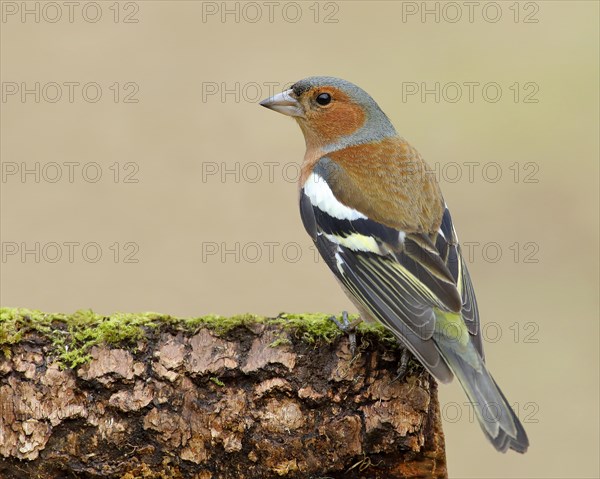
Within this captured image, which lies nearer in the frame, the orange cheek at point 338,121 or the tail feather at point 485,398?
the tail feather at point 485,398

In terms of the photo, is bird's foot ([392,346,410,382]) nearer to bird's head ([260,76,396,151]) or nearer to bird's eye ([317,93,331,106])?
bird's head ([260,76,396,151])

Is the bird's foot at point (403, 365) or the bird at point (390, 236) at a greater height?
the bird at point (390, 236)

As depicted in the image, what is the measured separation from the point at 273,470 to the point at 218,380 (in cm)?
51

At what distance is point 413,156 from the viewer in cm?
555

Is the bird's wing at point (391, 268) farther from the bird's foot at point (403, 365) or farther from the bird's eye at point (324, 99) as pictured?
the bird's eye at point (324, 99)

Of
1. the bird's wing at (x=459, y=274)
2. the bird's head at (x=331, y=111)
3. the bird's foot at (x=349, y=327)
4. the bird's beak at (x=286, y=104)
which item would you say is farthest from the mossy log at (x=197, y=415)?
the bird's beak at (x=286, y=104)

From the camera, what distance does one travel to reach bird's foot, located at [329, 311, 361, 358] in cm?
425

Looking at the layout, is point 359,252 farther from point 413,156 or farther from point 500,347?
point 500,347

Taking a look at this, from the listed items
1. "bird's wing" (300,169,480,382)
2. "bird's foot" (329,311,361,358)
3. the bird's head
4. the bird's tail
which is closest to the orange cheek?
the bird's head

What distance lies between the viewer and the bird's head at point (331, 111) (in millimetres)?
5879

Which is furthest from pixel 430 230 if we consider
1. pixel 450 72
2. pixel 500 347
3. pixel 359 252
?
pixel 450 72

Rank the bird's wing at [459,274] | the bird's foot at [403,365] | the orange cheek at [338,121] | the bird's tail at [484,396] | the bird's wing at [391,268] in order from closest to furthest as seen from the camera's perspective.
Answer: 1. the bird's tail at [484,396]
2. the bird's foot at [403,365]
3. the bird's wing at [391,268]
4. the bird's wing at [459,274]
5. the orange cheek at [338,121]

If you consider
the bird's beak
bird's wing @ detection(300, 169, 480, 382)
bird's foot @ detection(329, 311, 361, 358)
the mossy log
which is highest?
the bird's beak

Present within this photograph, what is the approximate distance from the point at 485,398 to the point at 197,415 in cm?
142
